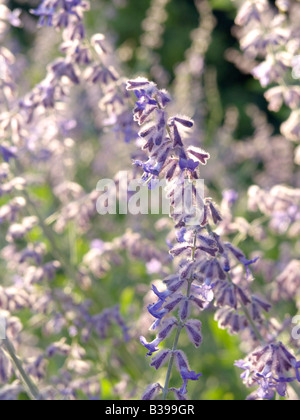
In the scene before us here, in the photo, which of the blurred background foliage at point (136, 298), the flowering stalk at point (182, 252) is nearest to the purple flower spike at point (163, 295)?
the flowering stalk at point (182, 252)

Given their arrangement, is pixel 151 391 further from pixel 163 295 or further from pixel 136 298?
pixel 136 298

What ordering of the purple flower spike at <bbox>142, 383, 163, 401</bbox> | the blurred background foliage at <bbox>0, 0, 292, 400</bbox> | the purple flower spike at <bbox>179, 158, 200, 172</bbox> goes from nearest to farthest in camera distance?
the purple flower spike at <bbox>179, 158, 200, 172</bbox> < the purple flower spike at <bbox>142, 383, 163, 401</bbox> < the blurred background foliage at <bbox>0, 0, 292, 400</bbox>

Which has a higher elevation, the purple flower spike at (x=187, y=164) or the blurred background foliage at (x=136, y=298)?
the purple flower spike at (x=187, y=164)

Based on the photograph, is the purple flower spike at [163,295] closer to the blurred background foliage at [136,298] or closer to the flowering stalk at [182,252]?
the flowering stalk at [182,252]

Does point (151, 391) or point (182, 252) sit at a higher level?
point (182, 252)

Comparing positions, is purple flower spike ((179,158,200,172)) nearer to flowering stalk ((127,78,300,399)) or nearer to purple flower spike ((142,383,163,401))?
flowering stalk ((127,78,300,399))

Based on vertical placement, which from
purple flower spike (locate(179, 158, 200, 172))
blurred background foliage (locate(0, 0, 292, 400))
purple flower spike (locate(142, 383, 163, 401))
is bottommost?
blurred background foliage (locate(0, 0, 292, 400))

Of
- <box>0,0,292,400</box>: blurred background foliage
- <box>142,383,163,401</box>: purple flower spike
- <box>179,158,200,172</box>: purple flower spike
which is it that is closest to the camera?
<box>179,158,200,172</box>: purple flower spike

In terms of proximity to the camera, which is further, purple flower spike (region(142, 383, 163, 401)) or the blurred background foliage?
the blurred background foliage

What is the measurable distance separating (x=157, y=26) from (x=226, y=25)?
4493mm

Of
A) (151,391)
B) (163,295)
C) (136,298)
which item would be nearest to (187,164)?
(163,295)

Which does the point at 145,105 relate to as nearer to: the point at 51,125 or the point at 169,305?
the point at 169,305

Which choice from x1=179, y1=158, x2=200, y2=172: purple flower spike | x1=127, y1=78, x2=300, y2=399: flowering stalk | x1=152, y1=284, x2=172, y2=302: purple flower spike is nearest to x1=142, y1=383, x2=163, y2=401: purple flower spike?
x1=127, y1=78, x2=300, y2=399: flowering stalk
